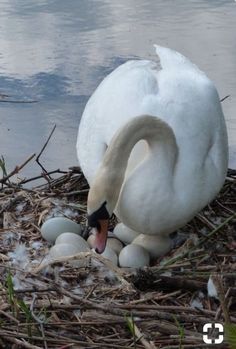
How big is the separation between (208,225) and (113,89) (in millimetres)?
690

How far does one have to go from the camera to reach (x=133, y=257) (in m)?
4.00

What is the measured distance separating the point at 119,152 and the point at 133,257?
1.32ft

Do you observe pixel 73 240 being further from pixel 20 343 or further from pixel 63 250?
pixel 20 343

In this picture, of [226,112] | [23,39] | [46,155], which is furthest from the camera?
[23,39]

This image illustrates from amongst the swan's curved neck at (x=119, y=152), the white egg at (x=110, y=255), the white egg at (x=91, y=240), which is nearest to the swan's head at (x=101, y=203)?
the swan's curved neck at (x=119, y=152)

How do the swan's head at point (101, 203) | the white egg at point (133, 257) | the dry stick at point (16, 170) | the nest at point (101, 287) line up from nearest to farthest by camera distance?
1. the nest at point (101, 287)
2. the swan's head at point (101, 203)
3. the white egg at point (133, 257)
4. the dry stick at point (16, 170)

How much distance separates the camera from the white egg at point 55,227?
421 centimetres

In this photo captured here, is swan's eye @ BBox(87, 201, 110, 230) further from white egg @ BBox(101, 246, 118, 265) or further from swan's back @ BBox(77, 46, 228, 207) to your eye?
swan's back @ BBox(77, 46, 228, 207)

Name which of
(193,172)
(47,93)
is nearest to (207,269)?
(193,172)

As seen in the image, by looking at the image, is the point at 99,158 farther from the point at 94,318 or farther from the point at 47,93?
the point at 47,93

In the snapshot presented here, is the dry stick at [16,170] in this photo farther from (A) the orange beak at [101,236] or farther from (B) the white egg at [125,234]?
(A) the orange beak at [101,236]

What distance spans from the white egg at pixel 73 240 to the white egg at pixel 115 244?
0.11 metres

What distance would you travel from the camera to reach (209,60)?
6.02 m

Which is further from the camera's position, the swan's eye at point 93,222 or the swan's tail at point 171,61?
the swan's tail at point 171,61
